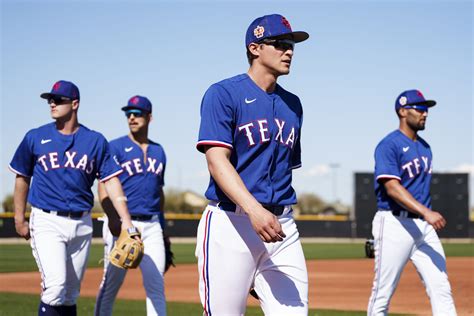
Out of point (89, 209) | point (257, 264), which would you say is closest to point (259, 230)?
point (257, 264)

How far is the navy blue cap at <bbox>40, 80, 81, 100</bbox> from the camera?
7393mm

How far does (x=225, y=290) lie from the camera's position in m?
4.60

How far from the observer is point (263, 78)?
4.85 metres

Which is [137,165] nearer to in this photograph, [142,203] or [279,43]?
[142,203]

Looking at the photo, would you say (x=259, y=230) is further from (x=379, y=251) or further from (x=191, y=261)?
(x=191, y=261)

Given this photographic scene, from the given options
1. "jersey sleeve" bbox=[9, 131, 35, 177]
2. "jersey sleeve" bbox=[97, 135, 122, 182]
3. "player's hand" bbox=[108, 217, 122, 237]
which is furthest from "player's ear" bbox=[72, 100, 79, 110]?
"player's hand" bbox=[108, 217, 122, 237]

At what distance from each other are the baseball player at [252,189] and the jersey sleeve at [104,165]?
9.85 ft

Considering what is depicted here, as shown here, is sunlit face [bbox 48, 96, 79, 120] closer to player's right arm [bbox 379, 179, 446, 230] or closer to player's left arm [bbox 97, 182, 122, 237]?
player's left arm [bbox 97, 182, 122, 237]

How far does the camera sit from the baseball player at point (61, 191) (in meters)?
6.94

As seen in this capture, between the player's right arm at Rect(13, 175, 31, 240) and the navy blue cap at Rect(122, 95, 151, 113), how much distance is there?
1.77 meters

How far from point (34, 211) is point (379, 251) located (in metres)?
3.28

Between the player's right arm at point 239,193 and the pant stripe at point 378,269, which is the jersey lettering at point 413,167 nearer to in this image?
the pant stripe at point 378,269

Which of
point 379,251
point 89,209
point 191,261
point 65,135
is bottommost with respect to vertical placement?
point 191,261

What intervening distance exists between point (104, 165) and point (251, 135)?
3.21 m
